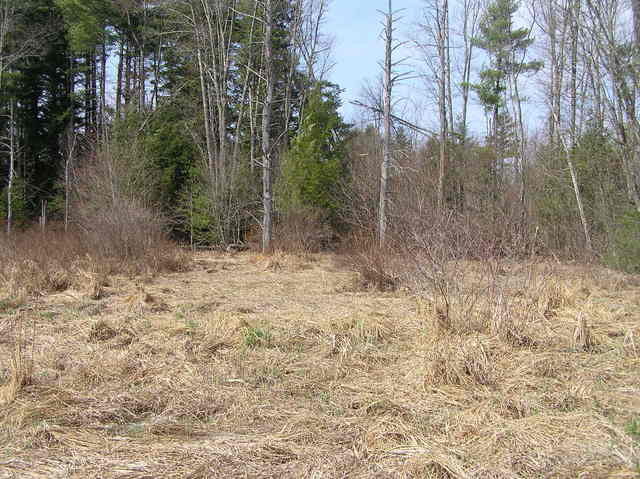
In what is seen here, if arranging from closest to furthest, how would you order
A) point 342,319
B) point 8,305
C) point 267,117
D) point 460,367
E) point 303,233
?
point 460,367, point 342,319, point 8,305, point 267,117, point 303,233

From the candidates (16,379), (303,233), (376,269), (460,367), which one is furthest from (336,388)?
(303,233)

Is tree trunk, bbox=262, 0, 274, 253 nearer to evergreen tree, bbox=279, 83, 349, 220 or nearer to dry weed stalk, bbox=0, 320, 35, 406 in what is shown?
evergreen tree, bbox=279, 83, 349, 220

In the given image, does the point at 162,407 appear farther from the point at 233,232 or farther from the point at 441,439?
the point at 233,232

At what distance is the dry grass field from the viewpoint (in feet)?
8.50

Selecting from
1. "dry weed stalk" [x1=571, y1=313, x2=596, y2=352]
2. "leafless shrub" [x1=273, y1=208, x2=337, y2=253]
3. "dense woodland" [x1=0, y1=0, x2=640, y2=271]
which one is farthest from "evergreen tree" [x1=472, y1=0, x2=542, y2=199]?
"dry weed stalk" [x1=571, y1=313, x2=596, y2=352]

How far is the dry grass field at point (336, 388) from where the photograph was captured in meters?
2.59

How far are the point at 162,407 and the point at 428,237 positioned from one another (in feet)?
9.66

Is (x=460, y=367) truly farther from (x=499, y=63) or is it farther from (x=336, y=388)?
(x=499, y=63)

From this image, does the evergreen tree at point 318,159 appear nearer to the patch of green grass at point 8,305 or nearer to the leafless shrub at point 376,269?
→ the leafless shrub at point 376,269

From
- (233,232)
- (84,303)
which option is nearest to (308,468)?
(84,303)

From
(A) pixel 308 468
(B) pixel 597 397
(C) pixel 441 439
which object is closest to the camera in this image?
(A) pixel 308 468

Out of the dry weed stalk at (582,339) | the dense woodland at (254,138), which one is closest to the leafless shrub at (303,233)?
the dense woodland at (254,138)

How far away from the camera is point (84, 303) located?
7059 mm

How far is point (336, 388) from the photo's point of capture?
3.76 m
